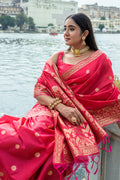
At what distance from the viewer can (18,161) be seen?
807 millimetres

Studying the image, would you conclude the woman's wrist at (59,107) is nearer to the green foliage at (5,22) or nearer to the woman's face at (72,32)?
the woman's face at (72,32)

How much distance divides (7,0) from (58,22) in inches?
446

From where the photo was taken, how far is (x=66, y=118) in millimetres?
901

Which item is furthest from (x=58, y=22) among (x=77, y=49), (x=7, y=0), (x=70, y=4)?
(x=77, y=49)

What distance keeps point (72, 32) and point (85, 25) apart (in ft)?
0.18

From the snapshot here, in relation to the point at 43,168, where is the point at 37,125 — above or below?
above

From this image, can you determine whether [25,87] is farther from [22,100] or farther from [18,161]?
[18,161]

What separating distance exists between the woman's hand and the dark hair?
28 centimetres

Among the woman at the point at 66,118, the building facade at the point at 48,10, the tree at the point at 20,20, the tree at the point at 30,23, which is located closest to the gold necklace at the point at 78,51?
the woman at the point at 66,118

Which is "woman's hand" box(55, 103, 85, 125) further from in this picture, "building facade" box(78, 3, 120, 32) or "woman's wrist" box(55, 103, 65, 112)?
"building facade" box(78, 3, 120, 32)

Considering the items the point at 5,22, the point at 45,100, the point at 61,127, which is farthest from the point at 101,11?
the point at 61,127

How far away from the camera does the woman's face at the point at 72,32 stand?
3.34ft

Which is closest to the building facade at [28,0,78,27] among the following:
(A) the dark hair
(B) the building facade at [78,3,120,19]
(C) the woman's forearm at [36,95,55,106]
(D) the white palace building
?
(D) the white palace building

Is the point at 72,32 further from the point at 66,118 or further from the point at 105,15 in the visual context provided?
A: the point at 105,15
